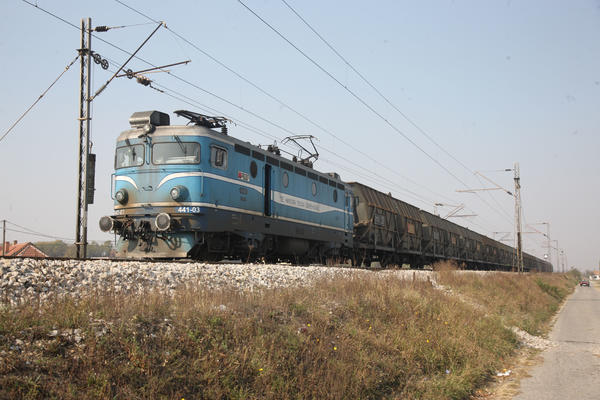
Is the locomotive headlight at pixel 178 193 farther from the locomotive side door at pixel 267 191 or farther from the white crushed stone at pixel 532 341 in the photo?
the white crushed stone at pixel 532 341

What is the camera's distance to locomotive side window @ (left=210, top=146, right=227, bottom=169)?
1351cm

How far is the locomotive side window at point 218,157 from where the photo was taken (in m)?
13.5

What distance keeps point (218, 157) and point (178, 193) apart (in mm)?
1662

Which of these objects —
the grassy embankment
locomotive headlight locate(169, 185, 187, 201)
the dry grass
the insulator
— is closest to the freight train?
locomotive headlight locate(169, 185, 187, 201)

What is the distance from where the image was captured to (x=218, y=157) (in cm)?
1375

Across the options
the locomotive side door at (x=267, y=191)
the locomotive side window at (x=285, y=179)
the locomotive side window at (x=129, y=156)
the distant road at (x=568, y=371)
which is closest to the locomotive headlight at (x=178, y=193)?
the locomotive side window at (x=129, y=156)

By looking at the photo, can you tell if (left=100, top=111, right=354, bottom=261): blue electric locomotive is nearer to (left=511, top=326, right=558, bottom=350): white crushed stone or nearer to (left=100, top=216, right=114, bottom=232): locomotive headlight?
(left=100, top=216, right=114, bottom=232): locomotive headlight

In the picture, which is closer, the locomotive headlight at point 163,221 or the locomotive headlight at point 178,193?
the locomotive headlight at point 163,221

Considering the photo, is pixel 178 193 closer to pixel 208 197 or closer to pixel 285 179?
pixel 208 197

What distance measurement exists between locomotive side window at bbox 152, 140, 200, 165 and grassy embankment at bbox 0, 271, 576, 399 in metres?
5.71

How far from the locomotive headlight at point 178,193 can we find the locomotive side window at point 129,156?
151 cm

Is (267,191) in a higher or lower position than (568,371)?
higher

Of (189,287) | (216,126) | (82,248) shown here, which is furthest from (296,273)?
(82,248)

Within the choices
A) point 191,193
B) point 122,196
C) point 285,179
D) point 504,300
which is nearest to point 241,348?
point 191,193
